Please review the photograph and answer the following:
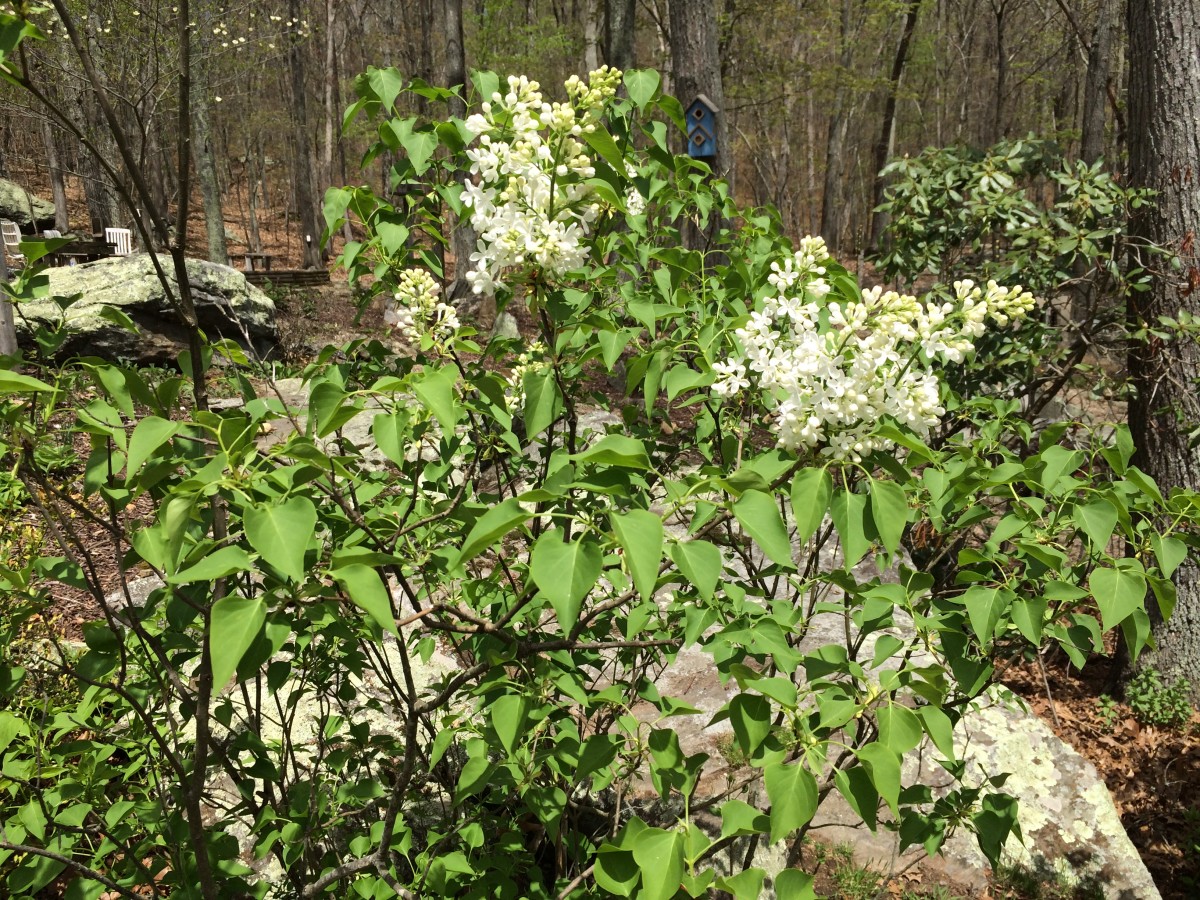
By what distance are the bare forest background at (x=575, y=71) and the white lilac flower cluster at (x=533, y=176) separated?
560cm

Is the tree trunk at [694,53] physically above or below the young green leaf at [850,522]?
above

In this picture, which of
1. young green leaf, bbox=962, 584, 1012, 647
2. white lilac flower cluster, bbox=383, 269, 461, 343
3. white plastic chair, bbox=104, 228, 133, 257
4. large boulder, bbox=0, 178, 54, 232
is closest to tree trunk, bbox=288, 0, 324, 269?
white plastic chair, bbox=104, 228, 133, 257

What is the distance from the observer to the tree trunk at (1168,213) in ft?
13.0

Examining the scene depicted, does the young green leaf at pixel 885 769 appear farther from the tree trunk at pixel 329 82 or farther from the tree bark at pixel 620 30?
the tree trunk at pixel 329 82

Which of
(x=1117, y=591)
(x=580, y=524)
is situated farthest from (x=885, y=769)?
(x=580, y=524)

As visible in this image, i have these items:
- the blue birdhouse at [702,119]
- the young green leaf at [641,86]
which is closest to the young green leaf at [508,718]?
the young green leaf at [641,86]

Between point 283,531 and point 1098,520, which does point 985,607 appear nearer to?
point 1098,520

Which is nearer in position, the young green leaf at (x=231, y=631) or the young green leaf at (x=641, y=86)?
the young green leaf at (x=231, y=631)

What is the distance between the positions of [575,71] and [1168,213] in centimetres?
2254

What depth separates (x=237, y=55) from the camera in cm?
1734

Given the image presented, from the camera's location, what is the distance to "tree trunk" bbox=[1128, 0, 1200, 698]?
156 inches

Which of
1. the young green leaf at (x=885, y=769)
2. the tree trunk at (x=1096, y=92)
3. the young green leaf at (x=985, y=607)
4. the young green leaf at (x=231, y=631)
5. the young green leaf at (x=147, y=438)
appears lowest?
the young green leaf at (x=885, y=769)

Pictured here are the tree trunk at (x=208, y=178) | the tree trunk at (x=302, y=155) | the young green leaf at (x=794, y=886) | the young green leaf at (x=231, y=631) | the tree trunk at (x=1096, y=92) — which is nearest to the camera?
the young green leaf at (x=231, y=631)

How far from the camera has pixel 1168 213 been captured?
4059 mm
